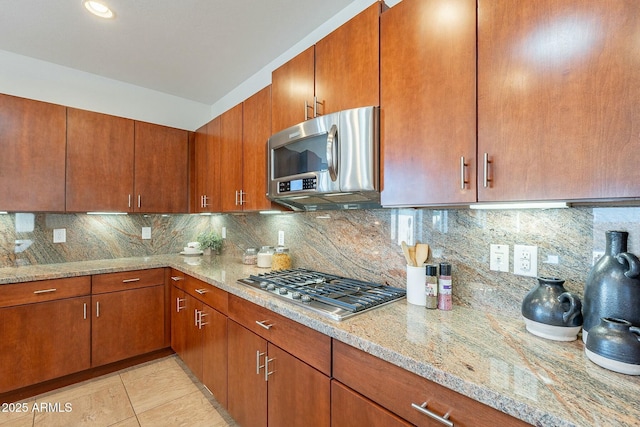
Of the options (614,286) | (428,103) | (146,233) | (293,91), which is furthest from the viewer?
(146,233)

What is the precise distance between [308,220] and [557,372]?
165 cm

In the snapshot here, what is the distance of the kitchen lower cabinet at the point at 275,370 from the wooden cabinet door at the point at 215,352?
0.09m

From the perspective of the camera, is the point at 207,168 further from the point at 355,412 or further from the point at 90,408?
the point at 355,412

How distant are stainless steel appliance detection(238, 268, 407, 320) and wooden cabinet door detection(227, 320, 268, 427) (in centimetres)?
28

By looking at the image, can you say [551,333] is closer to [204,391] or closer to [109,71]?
[204,391]

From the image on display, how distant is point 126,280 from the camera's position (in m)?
2.49

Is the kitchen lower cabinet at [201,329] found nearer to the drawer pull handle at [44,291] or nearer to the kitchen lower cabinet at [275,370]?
the kitchen lower cabinet at [275,370]

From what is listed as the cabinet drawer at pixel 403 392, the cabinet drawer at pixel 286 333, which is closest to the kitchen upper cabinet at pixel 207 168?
the cabinet drawer at pixel 286 333

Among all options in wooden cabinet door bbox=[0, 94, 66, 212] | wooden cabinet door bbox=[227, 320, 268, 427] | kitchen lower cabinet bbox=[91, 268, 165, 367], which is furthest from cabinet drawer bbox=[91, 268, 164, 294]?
wooden cabinet door bbox=[227, 320, 268, 427]

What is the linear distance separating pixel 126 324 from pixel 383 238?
2334 millimetres

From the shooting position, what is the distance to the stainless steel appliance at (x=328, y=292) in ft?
4.07

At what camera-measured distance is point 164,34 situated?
2186 millimetres

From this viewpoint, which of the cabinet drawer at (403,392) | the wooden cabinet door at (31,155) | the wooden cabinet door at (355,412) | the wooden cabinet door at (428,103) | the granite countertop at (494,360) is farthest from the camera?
the wooden cabinet door at (31,155)

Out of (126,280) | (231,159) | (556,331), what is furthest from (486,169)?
(126,280)
